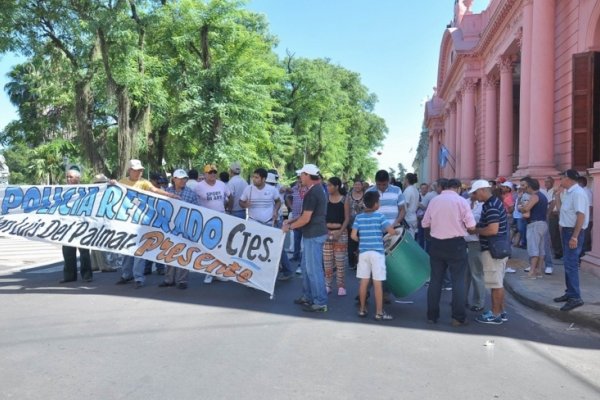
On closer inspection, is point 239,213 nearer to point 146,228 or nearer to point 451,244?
point 146,228

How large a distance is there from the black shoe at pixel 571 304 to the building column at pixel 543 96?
8.51m

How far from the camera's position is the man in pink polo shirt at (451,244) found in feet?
20.2

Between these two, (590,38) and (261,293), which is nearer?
(261,293)

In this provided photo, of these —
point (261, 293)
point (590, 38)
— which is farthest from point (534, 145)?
point (261, 293)

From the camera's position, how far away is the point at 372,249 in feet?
21.4

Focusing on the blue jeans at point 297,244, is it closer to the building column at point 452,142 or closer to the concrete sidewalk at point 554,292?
the concrete sidewalk at point 554,292

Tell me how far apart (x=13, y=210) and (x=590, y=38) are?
42.5ft

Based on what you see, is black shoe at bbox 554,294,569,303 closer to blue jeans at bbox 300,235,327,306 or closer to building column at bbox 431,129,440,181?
blue jeans at bbox 300,235,327,306

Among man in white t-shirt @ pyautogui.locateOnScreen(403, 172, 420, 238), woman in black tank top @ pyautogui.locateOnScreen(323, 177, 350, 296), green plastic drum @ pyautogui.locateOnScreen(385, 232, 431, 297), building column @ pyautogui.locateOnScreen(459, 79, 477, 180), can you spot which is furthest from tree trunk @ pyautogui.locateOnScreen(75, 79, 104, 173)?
building column @ pyautogui.locateOnScreen(459, 79, 477, 180)

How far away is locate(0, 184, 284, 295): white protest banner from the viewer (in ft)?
24.9

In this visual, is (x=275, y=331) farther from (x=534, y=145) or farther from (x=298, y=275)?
(x=534, y=145)

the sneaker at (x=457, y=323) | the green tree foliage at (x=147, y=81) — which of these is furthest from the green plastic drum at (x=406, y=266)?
the green tree foliage at (x=147, y=81)

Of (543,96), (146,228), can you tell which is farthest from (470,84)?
(146,228)

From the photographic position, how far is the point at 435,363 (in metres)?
4.80
